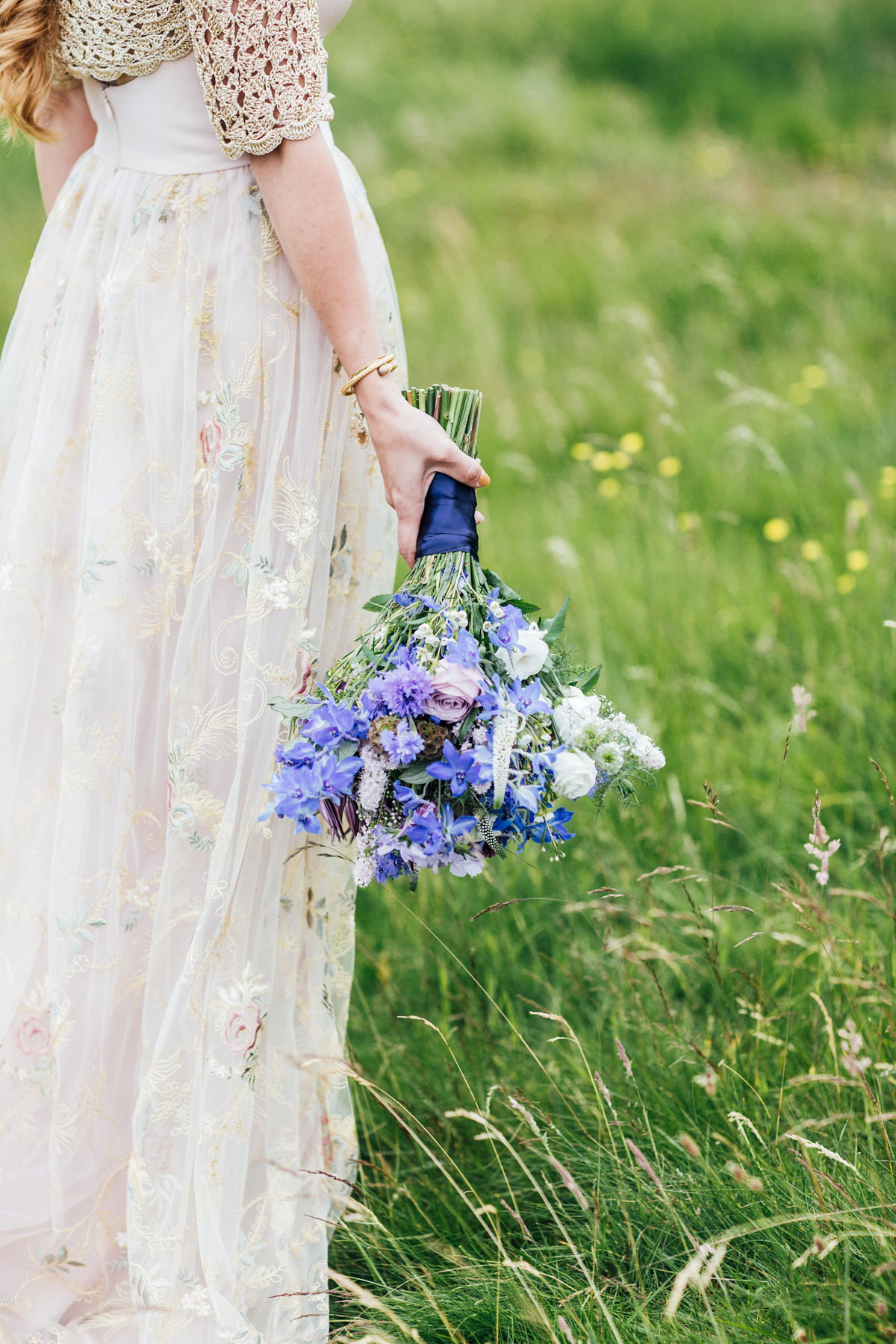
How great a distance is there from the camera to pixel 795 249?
5.38 metres

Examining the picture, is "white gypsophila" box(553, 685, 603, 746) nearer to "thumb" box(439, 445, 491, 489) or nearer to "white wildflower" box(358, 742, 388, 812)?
"white wildflower" box(358, 742, 388, 812)

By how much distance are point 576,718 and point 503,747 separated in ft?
0.42

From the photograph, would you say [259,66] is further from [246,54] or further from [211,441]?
[211,441]

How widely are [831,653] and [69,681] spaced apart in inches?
78.4

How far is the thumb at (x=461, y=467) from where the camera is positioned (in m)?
1.54

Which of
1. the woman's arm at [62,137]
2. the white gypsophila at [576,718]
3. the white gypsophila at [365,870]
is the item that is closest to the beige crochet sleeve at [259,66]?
the woman's arm at [62,137]

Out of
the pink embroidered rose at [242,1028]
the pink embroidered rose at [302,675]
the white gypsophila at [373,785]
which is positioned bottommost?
the pink embroidered rose at [242,1028]

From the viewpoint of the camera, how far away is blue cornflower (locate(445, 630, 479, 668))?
1.37 metres

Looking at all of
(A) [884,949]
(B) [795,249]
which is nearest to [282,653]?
(A) [884,949]

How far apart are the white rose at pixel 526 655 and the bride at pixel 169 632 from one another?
0.84ft

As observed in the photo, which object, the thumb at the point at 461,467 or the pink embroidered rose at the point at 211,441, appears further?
the pink embroidered rose at the point at 211,441

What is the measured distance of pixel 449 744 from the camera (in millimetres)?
1336

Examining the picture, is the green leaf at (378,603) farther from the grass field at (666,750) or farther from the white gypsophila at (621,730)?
the grass field at (666,750)

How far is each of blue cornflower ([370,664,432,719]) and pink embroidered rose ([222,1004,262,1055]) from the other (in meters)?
0.60
